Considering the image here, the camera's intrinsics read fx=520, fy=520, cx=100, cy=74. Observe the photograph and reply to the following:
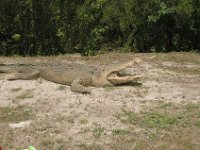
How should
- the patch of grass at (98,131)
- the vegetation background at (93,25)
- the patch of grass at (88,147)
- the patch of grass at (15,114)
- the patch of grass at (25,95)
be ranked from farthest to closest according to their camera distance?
1. the vegetation background at (93,25)
2. the patch of grass at (25,95)
3. the patch of grass at (15,114)
4. the patch of grass at (98,131)
5. the patch of grass at (88,147)

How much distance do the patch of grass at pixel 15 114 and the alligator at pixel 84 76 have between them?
969 mm

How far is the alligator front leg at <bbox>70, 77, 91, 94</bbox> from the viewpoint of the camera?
7332 millimetres

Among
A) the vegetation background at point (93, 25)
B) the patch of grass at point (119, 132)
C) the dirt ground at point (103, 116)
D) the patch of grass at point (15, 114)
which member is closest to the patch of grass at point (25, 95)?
the dirt ground at point (103, 116)

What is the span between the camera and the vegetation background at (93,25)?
438 inches

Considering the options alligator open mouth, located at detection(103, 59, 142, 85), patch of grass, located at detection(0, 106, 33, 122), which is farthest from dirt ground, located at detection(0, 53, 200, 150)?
alligator open mouth, located at detection(103, 59, 142, 85)

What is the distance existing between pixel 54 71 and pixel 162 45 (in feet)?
14.2

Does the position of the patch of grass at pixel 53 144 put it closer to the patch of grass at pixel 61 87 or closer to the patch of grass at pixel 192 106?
the patch of grass at pixel 61 87

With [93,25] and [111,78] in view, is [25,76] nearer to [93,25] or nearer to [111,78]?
[111,78]

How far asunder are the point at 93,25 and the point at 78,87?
4.10 metres

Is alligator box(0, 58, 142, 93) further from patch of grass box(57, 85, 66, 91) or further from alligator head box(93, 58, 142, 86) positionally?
patch of grass box(57, 85, 66, 91)

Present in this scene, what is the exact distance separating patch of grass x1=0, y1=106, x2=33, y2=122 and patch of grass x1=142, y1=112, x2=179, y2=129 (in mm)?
1451

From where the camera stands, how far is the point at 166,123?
632 cm

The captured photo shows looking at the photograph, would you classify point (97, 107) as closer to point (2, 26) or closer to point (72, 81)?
point (72, 81)

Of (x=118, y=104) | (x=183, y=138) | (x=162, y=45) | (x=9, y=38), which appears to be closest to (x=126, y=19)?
(x=162, y=45)
